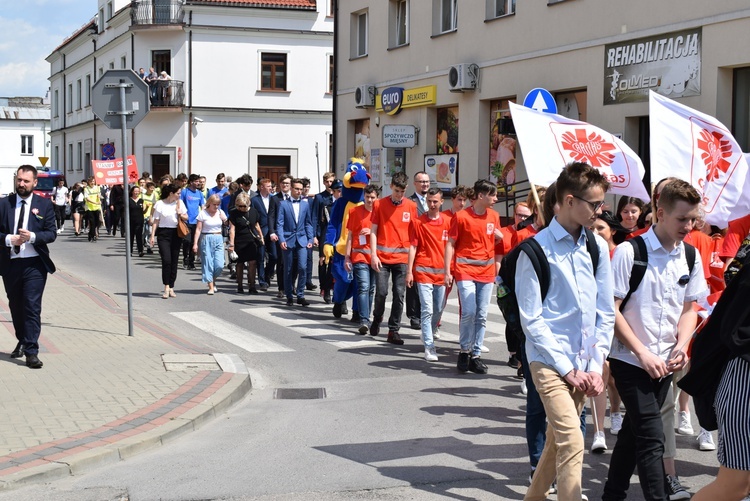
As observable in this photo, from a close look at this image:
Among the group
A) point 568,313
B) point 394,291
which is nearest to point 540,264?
point 568,313

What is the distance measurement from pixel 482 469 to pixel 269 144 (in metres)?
39.6

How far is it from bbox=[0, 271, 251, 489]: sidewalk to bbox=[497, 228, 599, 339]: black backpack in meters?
2.90

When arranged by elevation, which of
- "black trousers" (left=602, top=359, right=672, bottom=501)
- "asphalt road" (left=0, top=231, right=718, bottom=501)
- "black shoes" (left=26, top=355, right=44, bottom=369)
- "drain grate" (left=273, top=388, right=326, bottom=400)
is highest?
"black trousers" (left=602, top=359, right=672, bottom=501)

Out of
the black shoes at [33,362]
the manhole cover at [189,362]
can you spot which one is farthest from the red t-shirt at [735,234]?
the black shoes at [33,362]

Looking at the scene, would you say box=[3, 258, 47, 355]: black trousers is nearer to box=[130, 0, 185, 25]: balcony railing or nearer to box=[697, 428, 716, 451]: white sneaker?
box=[697, 428, 716, 451]: white sneaker

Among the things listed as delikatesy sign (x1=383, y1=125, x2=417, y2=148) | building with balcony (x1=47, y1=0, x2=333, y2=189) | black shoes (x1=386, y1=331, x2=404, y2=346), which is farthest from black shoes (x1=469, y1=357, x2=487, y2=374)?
building with balcony (x1=47, y1=0, x2=333, y2=189)

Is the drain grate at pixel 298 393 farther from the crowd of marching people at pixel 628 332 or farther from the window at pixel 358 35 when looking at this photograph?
the window at pixel 358 35

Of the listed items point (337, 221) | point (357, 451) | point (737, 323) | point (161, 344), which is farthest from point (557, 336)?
point (337, 221)

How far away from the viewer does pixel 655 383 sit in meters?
5.24

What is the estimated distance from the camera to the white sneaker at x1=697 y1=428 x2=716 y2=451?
6895 mm

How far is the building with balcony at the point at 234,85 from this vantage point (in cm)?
4438

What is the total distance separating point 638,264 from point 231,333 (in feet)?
26.0

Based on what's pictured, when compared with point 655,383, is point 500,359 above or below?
below

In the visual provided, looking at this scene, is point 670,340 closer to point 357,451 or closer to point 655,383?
point 655,383
